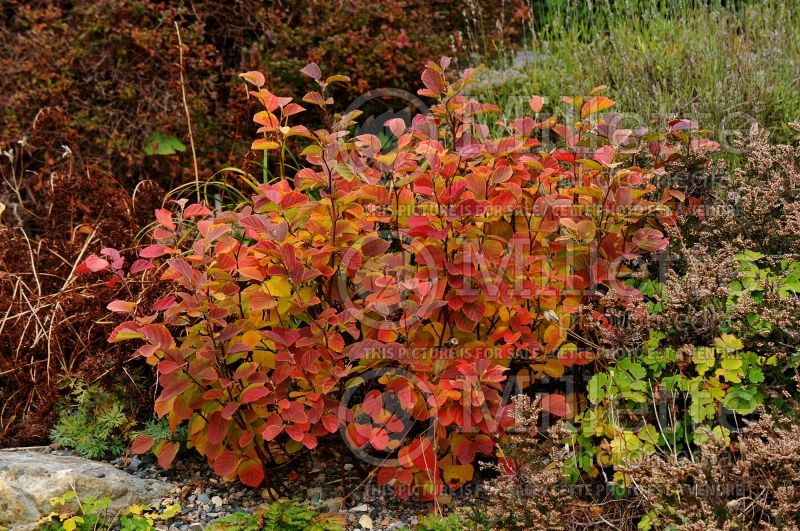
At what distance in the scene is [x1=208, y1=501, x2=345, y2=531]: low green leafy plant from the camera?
2.60 meters

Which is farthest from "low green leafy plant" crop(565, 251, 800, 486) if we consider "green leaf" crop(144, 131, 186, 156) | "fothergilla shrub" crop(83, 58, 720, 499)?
Result: "green leaf" crop(144, 131, 186, 156)

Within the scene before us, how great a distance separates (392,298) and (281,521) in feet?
2.65

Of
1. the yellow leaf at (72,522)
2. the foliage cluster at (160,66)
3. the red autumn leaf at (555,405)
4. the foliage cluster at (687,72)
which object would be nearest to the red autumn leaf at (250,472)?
the yellow leaf at (72,522)

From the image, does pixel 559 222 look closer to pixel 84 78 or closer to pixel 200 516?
pixel 200 516

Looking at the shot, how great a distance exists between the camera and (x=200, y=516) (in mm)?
2842

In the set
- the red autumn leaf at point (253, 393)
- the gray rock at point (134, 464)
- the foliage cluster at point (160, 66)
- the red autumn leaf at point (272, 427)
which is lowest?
the gray rock at point (134, 464)

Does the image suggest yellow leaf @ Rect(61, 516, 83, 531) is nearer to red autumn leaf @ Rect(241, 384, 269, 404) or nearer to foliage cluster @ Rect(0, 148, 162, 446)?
foliage cluster @ Rect(0, 148, 162, 446)

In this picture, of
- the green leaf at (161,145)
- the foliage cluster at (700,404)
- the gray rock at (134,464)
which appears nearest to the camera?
the foliage cluster at (700,404)

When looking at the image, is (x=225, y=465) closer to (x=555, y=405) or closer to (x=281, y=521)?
(x=281, y=521)

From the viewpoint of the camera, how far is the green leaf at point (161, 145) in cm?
474

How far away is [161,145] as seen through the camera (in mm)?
4758

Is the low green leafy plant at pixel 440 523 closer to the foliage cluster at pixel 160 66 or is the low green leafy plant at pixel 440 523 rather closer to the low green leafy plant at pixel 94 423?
the low green leafy plant at pixel 94 423

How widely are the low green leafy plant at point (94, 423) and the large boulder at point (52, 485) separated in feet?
0.44

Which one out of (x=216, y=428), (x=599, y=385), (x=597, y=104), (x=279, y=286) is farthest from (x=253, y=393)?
(x=597, y=104)
